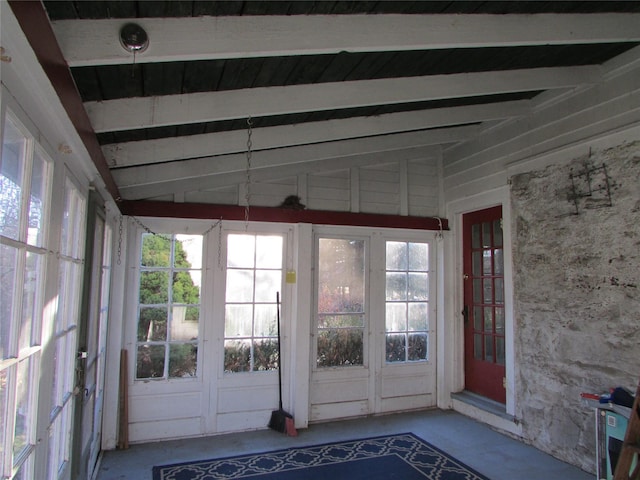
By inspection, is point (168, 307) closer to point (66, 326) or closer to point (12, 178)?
point (66, 326)

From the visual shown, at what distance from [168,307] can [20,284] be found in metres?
2.99

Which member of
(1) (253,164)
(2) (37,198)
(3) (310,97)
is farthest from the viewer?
(1) (253,164)

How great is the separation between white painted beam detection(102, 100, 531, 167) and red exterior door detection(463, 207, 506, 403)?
3.85 ft

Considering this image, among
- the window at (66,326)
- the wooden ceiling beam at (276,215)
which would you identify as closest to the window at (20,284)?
the window at (66,326)

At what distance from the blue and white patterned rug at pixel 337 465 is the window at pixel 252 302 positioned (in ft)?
3.31

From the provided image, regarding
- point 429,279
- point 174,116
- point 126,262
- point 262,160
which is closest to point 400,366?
point 429,279

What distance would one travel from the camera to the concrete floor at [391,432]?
3.57 metres

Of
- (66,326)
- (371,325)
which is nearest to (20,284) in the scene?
(66,326)

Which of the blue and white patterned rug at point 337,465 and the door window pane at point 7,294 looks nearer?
the door window pane at point 7,294

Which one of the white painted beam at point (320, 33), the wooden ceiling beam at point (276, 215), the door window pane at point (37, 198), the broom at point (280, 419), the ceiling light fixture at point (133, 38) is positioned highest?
the white painted beam at point (320, 33)

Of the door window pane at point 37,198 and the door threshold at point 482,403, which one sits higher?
the door window pane at point 37,198

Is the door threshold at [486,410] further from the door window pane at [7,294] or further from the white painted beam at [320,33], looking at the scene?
the door window pane at [7,294]

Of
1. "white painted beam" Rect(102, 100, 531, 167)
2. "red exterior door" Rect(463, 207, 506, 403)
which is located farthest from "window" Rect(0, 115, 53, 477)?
"red exterior door" Rect(463, 207, 506, 403)

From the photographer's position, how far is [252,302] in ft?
15.4
